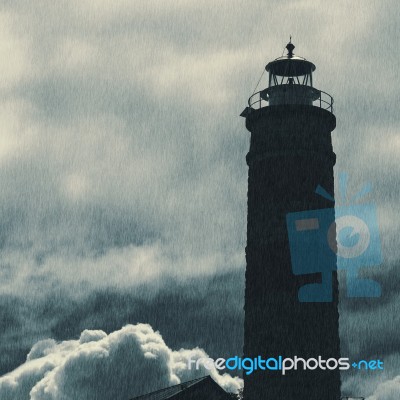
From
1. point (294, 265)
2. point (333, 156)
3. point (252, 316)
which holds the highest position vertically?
point (333, 156)

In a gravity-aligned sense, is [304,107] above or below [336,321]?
above

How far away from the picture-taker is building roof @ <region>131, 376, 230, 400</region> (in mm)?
33438

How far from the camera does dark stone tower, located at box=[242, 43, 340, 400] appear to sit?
3316cm

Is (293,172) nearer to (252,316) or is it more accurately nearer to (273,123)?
(273,123)

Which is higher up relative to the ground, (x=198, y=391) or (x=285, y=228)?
(x=285, y=228)

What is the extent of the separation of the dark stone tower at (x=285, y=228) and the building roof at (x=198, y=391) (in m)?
1.48

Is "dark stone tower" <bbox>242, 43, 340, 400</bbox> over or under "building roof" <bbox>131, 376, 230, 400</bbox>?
over

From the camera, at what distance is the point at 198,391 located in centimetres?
3403

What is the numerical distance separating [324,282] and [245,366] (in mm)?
5051

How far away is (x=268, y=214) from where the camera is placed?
34906mm

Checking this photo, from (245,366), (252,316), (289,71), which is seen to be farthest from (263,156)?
(245,366)

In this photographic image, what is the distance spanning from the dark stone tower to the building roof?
1.48 m

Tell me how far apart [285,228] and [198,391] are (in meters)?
8.07

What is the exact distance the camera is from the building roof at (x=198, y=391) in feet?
110
